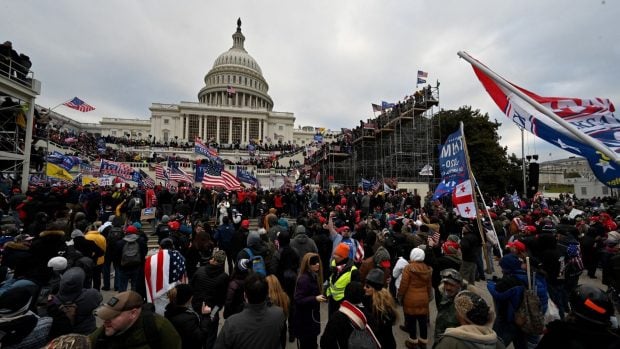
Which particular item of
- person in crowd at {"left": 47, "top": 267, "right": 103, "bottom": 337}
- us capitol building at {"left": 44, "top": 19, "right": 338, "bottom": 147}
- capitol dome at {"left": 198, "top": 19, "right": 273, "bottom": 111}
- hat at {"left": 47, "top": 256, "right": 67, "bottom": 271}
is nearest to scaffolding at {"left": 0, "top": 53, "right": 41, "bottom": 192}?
hat at {"left": 47, "top": 256, "right": 67, "bottom": 271}

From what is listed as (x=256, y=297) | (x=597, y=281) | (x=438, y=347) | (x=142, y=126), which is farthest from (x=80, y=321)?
(x=142, y=126)

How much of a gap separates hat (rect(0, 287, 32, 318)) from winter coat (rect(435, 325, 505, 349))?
3064 millimetres

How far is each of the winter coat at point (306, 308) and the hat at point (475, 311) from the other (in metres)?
1.69

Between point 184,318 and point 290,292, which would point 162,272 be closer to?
point 184,318

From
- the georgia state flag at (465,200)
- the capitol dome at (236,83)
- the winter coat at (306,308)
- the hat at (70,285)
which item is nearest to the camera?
the hat at (70,285)

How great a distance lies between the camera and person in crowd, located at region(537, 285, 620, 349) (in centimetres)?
194

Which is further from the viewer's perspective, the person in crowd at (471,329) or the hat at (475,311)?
the hat at (475,311)

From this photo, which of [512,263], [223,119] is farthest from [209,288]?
[223,119]

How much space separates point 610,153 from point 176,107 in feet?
243

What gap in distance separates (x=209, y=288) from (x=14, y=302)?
5.76ft

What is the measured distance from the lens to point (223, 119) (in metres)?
67.9

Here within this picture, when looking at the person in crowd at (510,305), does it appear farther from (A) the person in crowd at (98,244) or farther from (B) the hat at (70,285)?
(A) the person in crowd at (98,244)

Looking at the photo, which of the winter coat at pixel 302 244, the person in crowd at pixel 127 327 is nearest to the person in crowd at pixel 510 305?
the winter coat at pixel 302 244

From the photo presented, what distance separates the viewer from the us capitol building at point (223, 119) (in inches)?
2613
